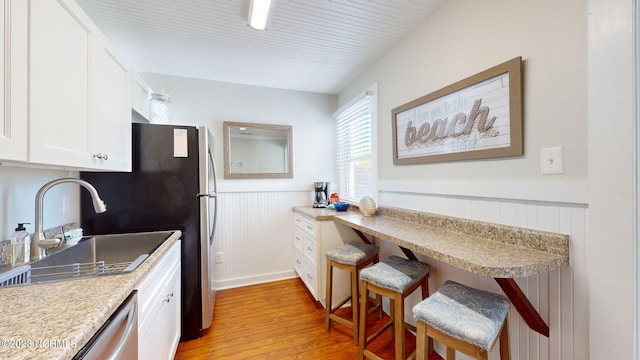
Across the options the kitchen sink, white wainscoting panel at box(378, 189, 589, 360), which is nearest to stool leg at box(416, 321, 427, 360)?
white wainscoting panel at box(378, 189, 589, 360)

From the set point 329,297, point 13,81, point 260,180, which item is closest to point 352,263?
point 329,297

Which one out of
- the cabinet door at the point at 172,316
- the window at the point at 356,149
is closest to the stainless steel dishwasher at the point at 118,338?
the cabinet door at the point at 172,316

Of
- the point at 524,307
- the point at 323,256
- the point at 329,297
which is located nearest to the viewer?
the point at 524,307

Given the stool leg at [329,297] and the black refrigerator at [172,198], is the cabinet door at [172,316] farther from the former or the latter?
the stool leg at [329,297]

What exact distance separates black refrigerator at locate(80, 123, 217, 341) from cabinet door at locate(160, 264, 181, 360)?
13 centimetres

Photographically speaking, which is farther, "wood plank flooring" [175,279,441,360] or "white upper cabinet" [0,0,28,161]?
"wood plank flooring" [175,279,441,360]

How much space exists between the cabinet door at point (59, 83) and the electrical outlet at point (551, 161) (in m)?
2.05

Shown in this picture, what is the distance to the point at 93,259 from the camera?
4.84 ft

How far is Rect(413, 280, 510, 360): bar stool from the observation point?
96 cm

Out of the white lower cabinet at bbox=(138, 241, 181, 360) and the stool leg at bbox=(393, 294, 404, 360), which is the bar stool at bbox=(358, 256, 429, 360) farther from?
the white lower cabinet at bbox=(138, 241, 181, 360)

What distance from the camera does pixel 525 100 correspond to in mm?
1197

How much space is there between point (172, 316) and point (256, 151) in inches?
73.5

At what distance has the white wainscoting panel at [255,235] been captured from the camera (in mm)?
2838

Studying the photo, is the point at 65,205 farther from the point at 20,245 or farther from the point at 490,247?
the point at 490,247
